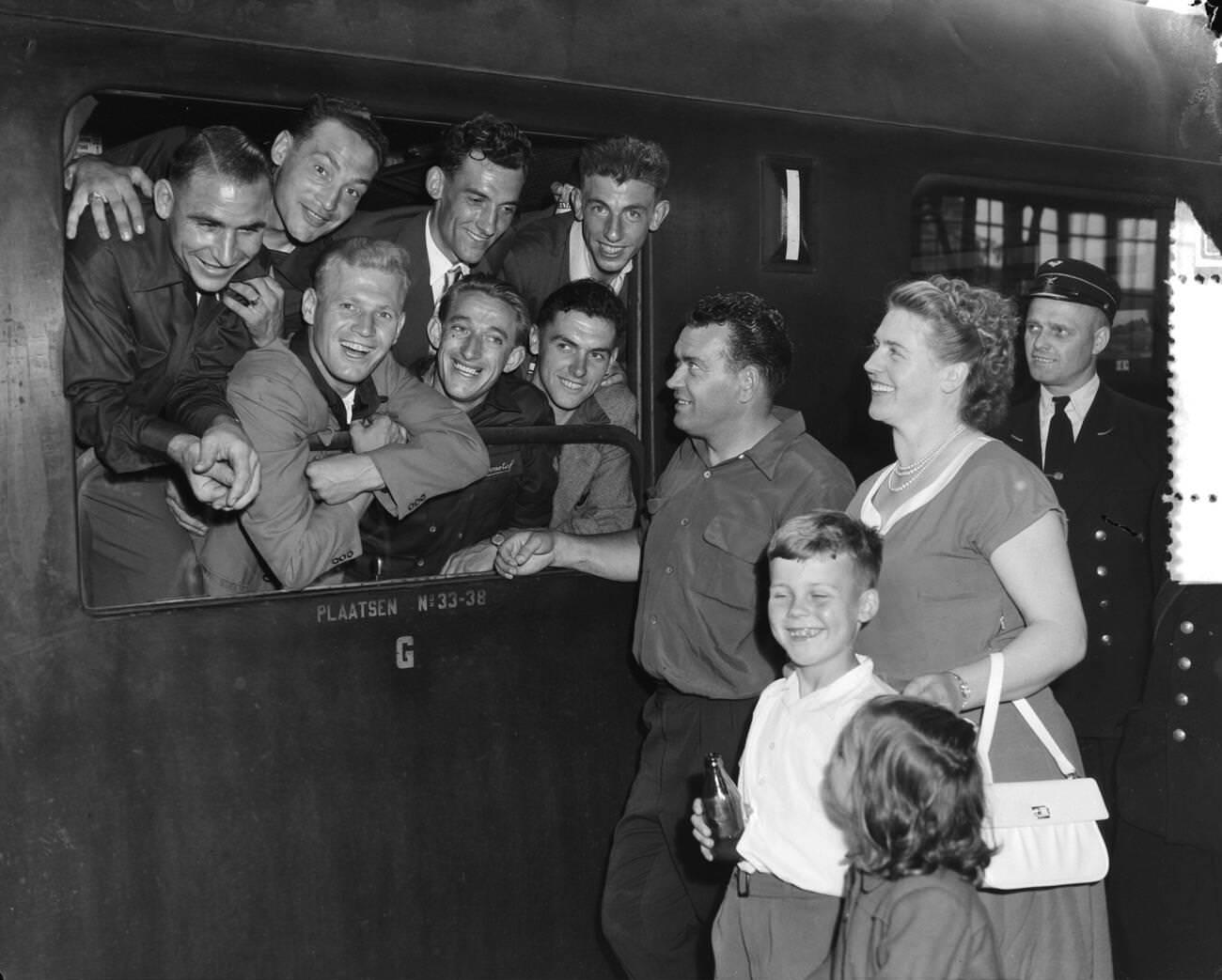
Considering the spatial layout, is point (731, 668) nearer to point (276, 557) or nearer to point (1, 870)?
point (276, 557)

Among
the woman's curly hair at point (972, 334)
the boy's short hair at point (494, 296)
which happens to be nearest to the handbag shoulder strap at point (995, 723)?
the woman's curly hair at point (972, 334)

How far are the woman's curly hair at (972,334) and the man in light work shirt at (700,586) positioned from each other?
449mm

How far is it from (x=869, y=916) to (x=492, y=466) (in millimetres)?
1529

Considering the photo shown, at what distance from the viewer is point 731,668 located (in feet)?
10.7

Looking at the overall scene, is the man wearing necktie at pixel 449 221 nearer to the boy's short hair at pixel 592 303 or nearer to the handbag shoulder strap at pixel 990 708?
the boy's short hair at pixel 592 303

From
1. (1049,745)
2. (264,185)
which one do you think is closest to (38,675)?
(264,185)

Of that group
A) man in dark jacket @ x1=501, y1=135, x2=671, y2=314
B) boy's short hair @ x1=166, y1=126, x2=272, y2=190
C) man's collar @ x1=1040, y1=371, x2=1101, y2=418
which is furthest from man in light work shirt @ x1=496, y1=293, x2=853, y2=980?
man's collar @ x1=1040, y1=371, x2=1101, y2=418

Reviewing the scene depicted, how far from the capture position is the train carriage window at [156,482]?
305 centimetres

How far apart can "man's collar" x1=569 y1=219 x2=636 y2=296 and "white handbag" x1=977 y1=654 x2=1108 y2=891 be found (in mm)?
1447

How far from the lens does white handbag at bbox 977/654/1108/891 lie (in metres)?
2.66

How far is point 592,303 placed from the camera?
3.56m

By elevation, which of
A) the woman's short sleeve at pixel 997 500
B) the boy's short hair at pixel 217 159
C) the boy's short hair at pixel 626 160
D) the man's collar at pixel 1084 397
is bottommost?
the woman's short sleeve at pixel 997 500

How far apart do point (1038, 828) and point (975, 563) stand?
49 cm

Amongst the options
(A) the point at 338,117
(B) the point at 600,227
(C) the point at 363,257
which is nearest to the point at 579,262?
(B) the point at 600,227
